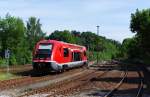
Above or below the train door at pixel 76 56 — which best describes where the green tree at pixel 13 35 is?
above

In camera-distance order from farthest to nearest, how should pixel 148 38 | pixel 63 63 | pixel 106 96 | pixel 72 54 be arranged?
pixel 148 38 < pixel 72 54 < pixel 63 63 < pixel 106 96

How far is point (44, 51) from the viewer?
41.7 meters

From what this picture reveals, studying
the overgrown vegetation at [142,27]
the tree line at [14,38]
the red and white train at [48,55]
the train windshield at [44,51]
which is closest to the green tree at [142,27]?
the overgrown vegetation at [142,27]

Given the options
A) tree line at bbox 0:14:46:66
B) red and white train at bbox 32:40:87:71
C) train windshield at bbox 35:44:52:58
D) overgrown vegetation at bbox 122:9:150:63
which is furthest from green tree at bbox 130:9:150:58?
train windshield at bbox 35:44:52:58

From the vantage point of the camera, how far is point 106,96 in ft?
72.0

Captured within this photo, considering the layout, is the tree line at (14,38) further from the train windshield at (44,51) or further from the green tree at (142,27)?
the train windshield at (44,51)

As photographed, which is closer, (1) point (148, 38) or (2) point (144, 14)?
(1) point (148, 38)

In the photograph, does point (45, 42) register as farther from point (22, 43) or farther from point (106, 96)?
point (22, 43)

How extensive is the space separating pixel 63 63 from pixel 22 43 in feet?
166

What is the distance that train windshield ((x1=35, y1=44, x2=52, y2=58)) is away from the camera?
41.5 m

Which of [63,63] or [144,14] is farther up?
[144,14]

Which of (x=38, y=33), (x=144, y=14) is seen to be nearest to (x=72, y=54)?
(x=144, y=14)

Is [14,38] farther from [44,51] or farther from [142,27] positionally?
[44,51]

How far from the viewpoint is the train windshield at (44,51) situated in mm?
41531
